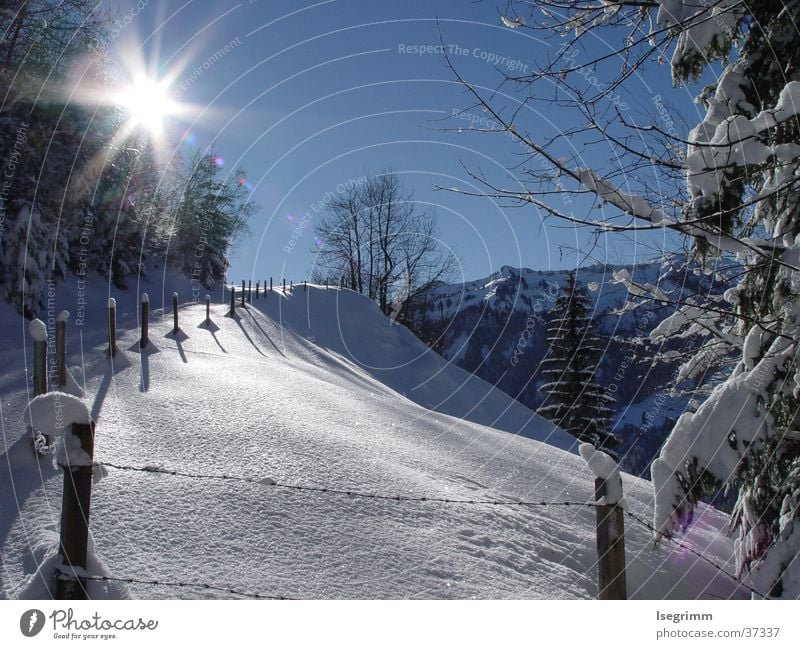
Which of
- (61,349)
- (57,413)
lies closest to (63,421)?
(57,413)

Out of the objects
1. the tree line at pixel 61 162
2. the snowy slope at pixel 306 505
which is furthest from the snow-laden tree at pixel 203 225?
the snowy slope at pixel 306 505

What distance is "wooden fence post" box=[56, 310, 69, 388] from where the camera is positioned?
7590mm

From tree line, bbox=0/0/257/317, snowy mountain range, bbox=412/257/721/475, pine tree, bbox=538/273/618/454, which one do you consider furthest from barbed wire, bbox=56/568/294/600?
pine tree, bbox=538/273/618/454

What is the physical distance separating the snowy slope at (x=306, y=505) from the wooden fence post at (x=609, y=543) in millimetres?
994

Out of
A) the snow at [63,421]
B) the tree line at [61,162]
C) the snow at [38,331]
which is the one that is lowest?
the snow at [63,421]

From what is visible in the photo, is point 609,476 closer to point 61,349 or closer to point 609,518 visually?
point 609,518

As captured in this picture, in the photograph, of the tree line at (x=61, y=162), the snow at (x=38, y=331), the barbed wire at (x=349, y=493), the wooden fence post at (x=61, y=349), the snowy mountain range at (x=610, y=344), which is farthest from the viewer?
the tree line at (x=61, y=162)

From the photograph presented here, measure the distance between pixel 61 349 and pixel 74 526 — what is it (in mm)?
5476

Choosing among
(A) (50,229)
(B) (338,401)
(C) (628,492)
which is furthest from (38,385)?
(A) (50,229)

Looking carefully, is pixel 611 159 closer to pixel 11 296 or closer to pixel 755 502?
pixel 755 502

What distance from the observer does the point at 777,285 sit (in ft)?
14.4

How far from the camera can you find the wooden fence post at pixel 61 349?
7.59 meters

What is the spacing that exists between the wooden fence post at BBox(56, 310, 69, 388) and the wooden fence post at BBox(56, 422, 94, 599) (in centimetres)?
512

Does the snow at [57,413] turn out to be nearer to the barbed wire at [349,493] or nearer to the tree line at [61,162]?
the barbed wire at [349,493]
